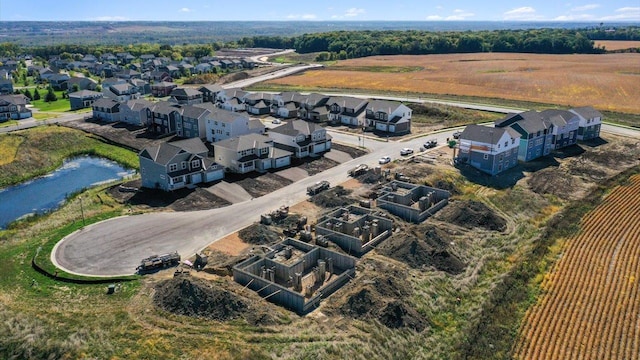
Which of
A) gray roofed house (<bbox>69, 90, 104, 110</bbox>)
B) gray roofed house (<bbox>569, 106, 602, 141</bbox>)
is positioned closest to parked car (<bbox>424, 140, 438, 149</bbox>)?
gray roofed house (<bbox>569, 106, 602, 141</bbox>)

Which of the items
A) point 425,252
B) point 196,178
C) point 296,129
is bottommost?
point 425,252

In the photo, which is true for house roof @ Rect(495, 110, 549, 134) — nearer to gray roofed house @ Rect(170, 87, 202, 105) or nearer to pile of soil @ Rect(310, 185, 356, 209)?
pile of soil @ Rect(310, 185, 356, 209)

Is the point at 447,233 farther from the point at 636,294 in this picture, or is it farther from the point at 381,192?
the point at 636,294

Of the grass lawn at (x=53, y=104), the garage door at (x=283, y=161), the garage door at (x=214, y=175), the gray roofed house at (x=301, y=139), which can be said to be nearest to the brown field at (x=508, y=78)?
the grass lawn at (x=53, y=104)

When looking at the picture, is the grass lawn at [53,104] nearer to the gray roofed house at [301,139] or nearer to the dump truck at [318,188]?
the gray roofed house at [301,139]

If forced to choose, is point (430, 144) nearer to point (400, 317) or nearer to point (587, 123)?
point (587, 123)

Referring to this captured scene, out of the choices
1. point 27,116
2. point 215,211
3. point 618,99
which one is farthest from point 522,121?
point 27,116

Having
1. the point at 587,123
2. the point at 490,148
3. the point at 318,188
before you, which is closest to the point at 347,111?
the point at 490,148
